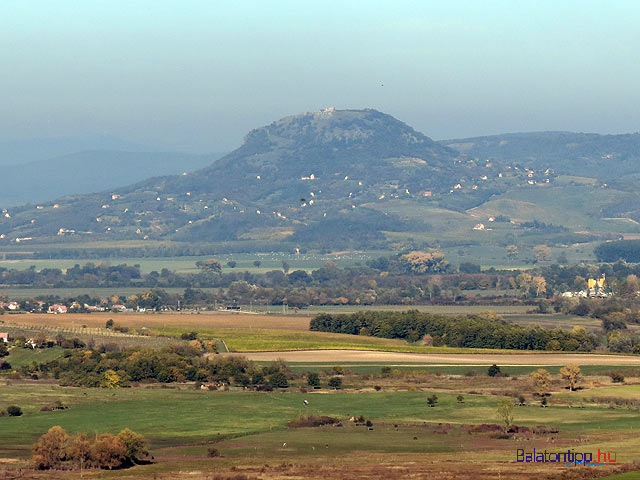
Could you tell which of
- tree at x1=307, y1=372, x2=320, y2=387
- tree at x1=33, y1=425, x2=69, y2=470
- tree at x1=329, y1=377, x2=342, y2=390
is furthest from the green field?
tree at x1=33, y1=425, x2=69, y2=470

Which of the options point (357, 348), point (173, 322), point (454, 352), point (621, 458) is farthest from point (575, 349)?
point (621, 458)

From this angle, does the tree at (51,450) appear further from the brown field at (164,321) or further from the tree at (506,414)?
the brown field at (164,321)

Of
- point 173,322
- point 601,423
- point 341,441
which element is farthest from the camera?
point 173,322

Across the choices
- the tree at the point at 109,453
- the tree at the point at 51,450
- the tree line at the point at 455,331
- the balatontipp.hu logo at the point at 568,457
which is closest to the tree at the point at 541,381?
the balatontipp.hu logo at the point at 568,457

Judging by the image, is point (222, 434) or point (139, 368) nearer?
point (222, 434)

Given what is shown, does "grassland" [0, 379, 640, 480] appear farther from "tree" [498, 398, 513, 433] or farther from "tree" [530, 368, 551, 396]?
"tree" [530, 368, 551, 396]

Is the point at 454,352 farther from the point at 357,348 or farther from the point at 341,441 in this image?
the point at 341,441

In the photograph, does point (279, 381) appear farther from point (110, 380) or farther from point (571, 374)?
point (571, 374)
